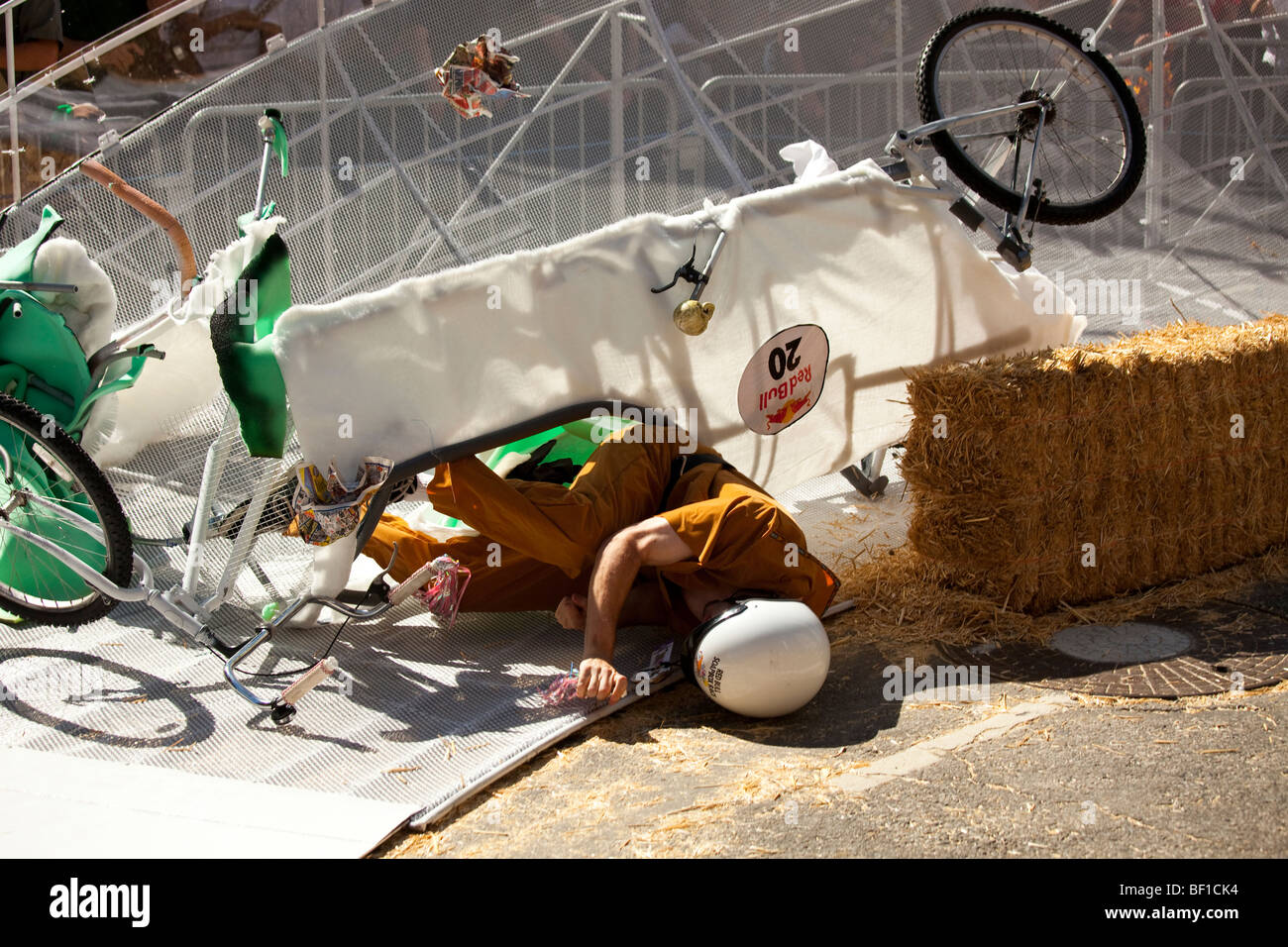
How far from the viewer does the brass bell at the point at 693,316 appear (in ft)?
13.6

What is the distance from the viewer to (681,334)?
4.32 meters

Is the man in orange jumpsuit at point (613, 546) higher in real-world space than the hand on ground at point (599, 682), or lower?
higher

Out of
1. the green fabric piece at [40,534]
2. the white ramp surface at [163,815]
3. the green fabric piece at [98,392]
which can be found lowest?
the white ramp surface at [163,815]

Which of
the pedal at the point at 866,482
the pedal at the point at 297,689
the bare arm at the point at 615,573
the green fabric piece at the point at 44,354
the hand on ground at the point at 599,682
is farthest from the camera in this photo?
the pedal at the point at 866,482

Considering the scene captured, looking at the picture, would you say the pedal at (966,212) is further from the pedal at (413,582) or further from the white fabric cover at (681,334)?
the pedal at (413,582)

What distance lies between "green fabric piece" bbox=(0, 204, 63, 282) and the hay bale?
3469 mm

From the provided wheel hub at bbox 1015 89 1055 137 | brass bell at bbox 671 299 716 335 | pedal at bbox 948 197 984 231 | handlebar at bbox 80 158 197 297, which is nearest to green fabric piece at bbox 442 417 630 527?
brass bell at bbox 671 299 716 335

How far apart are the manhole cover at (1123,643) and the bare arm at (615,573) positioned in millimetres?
1533

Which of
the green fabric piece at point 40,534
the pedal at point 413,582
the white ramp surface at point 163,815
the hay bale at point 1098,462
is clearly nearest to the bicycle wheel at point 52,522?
the green fabric piece at point 40,534

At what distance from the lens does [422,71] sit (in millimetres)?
6301

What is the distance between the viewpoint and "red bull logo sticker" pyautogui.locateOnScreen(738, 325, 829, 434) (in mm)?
4594

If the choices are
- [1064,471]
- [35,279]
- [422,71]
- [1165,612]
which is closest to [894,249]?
[1064,471]

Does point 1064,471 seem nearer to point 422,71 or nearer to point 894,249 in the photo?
point 894,249

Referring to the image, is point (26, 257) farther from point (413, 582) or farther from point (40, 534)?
point (413, 582)
